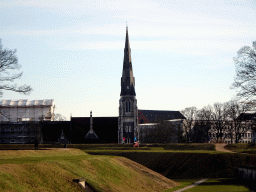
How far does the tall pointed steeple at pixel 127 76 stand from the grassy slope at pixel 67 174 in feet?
247

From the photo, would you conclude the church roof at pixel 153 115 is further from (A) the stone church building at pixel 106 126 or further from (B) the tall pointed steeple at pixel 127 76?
(B) the tall pointed steeple at pixel 127 76

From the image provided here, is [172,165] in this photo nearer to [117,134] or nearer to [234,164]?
[234,164]

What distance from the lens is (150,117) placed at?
177 metres

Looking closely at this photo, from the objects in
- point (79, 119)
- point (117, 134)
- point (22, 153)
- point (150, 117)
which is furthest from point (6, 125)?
point (22, 153)

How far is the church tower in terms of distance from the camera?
121375mm

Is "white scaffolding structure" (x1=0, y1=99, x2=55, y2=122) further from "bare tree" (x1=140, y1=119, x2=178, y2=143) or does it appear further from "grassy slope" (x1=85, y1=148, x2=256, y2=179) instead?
"grassy slope" (x1=85, y1=148, x2=256, y2=179)

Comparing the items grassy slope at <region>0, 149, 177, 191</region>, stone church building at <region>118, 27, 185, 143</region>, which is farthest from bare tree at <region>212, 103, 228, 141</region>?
grassy slope at <region>0, 149, 177, 191</region>

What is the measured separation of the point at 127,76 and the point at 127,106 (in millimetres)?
8894

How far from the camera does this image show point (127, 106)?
124m

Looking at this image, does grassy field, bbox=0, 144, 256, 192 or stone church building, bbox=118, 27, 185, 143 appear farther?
stone church building, bbox=118, 27, 185, 143

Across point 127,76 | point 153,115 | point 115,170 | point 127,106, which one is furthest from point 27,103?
point 115,170

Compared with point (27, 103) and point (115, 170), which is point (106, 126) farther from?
point (115, 170)

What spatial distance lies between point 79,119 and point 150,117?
184 feet

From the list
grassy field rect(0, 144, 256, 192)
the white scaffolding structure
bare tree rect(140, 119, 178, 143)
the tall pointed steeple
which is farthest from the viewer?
the white scaffolding structure
